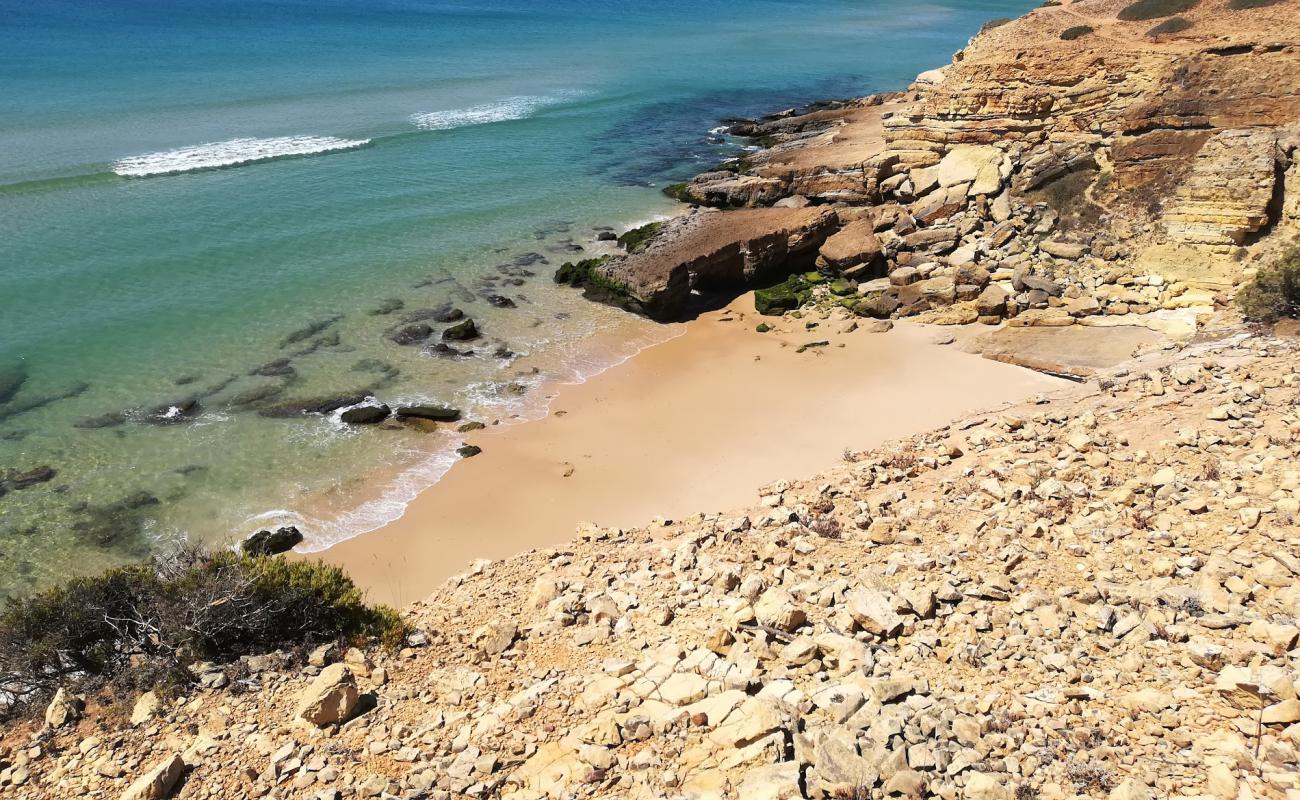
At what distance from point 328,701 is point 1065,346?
15.3 metres

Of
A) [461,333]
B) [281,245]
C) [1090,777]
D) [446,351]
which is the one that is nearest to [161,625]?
[1090,777]

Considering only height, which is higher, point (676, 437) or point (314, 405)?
point (314, 405)

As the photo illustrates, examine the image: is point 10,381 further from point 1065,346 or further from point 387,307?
point 1065,346

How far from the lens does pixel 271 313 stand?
829 inches

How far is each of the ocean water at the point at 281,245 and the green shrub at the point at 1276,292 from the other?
12.6m

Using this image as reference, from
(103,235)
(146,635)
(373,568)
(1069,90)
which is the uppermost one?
(1069,90)

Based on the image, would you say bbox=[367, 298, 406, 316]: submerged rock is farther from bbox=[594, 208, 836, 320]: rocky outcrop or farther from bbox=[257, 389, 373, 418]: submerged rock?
bbox=[594, 208, 836, 320]: rocky outcrop

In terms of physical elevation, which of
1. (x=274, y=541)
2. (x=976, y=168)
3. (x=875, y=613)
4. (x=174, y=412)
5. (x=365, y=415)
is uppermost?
(x=976, y=168)

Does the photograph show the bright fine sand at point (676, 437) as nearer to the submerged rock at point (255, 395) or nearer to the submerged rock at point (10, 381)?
the submerged rock at point (255, 395)

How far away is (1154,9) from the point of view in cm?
2520

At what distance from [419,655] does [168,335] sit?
15.7 metres

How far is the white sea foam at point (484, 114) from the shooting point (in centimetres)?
3953

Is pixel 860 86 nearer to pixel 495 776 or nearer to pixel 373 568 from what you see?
pixel 373 568

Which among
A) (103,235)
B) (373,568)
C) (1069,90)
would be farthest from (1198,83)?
(103,235)
